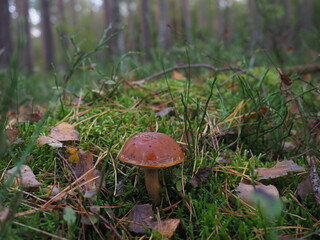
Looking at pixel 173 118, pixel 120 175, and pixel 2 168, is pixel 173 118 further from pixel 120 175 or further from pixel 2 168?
pixel 2 168

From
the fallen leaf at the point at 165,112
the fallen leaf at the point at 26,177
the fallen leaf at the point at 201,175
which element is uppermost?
the fallen leaf at the point at 165,112

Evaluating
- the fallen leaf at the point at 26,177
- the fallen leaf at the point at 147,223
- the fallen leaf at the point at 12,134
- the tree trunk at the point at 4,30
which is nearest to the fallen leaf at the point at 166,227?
the fallen leaf at the point at 147,223

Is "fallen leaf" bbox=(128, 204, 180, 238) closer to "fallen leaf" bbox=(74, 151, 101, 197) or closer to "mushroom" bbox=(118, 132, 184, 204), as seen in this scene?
"mushroom" bbox=(118, 132, 184, 204)

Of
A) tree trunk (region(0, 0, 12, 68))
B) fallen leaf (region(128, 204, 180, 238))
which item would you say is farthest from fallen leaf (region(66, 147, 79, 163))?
tree trunk (region(0, 0, 12, 68))

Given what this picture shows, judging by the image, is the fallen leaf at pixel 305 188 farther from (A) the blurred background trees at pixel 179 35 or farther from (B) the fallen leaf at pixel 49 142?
(B) the fallen leaf at pixel 49 142

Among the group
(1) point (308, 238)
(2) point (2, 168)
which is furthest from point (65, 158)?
(1) point (308, 238)

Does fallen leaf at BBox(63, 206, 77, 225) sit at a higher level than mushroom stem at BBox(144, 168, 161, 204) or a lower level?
higher

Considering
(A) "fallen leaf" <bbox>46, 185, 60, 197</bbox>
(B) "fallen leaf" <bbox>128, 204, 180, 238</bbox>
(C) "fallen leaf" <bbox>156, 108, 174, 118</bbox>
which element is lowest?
(B) "fallen leaf" <bbox>128, 204, 180, 238</bbox>
